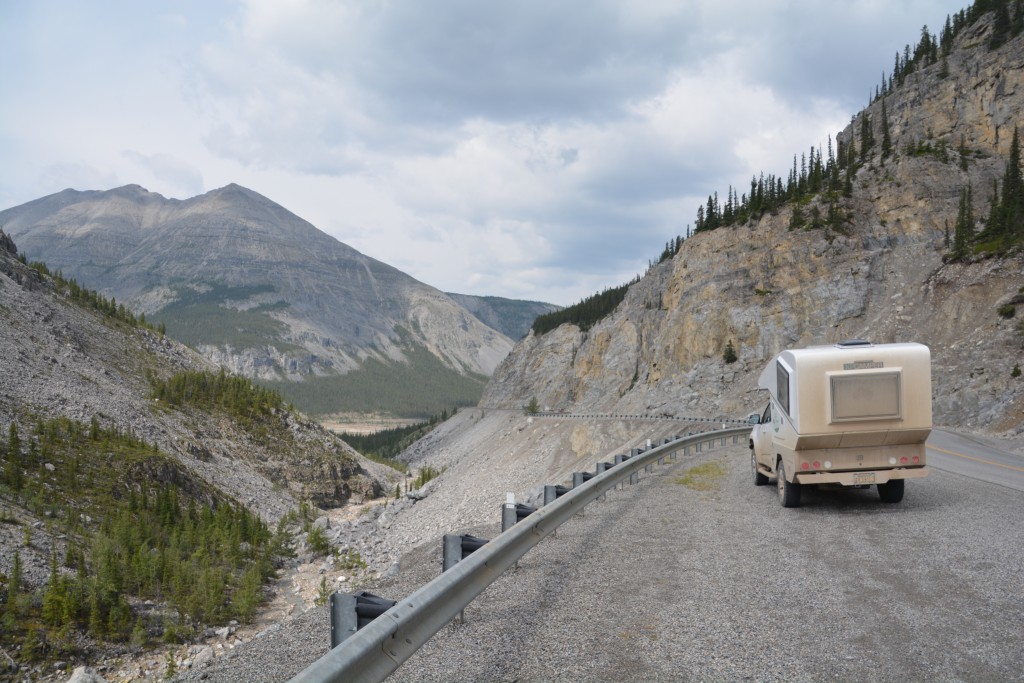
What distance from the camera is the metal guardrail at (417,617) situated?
11.4ft

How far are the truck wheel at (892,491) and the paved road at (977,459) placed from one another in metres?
4.76

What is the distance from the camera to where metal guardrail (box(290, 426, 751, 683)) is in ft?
11.4

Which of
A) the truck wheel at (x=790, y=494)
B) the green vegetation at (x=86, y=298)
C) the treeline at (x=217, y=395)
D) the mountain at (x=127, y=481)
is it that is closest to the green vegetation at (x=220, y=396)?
the treeline at (x=217, y=395)

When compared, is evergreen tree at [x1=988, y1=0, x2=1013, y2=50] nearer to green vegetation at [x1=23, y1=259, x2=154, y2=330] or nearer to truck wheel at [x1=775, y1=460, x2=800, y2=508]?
truck wheel at [x1=775, y1=460, x2=800, y2=508]

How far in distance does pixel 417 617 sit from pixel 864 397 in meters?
8.93

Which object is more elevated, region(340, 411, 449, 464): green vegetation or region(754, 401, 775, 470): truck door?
region(754, 401, 775, 470): truck door

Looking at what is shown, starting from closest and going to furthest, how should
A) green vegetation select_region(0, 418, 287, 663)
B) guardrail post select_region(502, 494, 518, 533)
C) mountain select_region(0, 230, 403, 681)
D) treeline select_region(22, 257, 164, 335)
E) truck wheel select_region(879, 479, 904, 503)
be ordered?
guardrail post select_region(502, 494, 518, 533) < truck wheel select_region(879, 479, 904, 503) < green vegetation select_region(0, 418, 287, 663) < mountain select_region(0, 230, 403, 681) < treeline select_region(22, 257, 164, 335)

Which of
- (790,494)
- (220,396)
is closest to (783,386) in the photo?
(790,494)

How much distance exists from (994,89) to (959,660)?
282 feet

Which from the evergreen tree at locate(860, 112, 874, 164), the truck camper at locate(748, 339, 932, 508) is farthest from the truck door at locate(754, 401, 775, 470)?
the evergreen tree at locate(860, 112, 874, 164)

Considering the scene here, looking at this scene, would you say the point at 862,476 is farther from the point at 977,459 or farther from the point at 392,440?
the point at 392,440

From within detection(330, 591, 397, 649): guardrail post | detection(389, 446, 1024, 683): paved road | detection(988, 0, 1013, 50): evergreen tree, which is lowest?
detection(389, 446, 1024, 683): paved road

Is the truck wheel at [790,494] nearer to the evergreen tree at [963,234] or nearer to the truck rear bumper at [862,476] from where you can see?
the truck rear bumper at [862,476]

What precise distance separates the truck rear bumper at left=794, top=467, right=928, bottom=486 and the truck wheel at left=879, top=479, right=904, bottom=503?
1.56 feet
